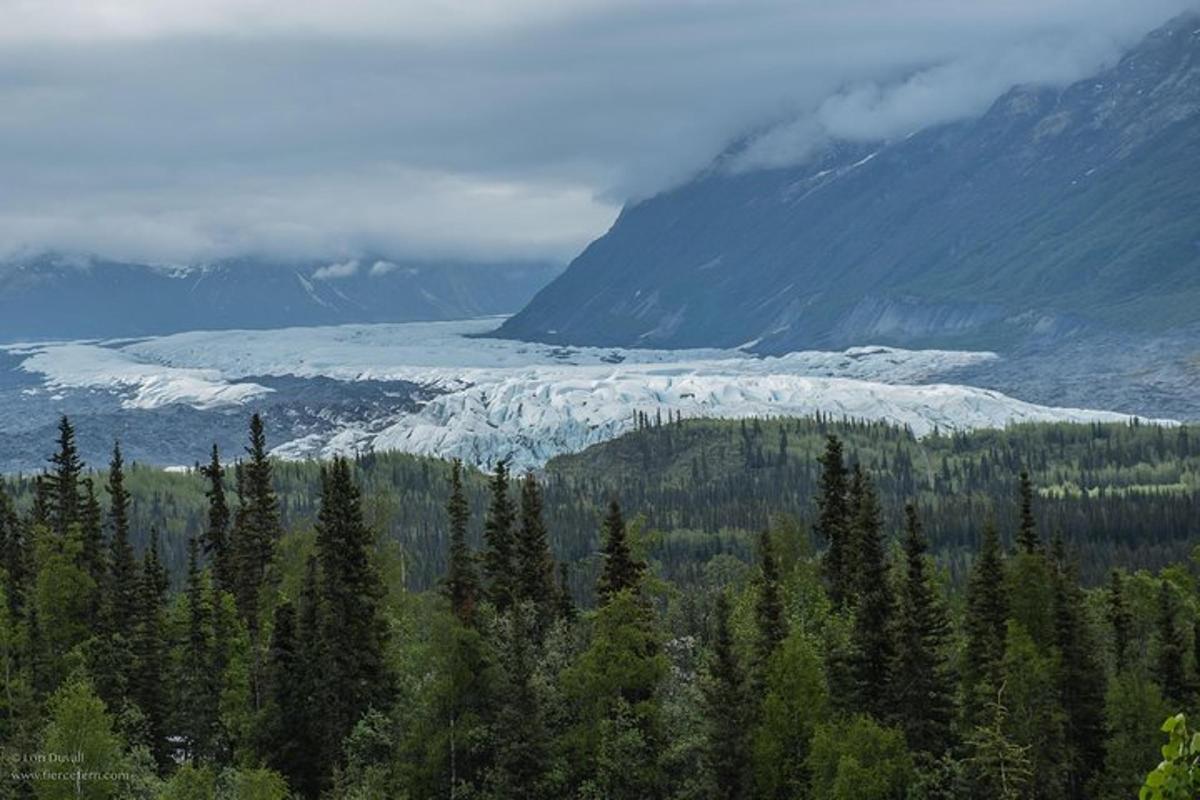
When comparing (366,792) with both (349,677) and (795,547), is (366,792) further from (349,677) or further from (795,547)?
(795,547)

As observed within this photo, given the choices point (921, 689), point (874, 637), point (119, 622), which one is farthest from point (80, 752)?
point (921, 689)

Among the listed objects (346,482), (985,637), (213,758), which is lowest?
(213,758)

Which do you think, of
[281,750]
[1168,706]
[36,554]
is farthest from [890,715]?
[36,554]

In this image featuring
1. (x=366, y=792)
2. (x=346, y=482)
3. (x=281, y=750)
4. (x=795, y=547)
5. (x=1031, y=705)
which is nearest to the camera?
(x=366, y=792)

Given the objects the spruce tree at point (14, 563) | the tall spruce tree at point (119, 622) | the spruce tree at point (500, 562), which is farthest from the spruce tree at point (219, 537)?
the spruce tree at point (500, 562)

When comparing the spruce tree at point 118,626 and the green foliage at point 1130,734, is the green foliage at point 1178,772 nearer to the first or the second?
the green foliage at point 1130,734

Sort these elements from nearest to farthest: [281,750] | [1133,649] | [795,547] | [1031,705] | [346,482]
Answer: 1. [1031,705]
2. [281,750]
3. [346,482]
4. [1133,649]
5. [795,547]
